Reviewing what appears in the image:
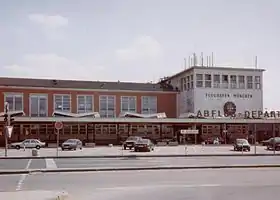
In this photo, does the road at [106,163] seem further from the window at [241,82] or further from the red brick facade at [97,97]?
the window at [241,82]

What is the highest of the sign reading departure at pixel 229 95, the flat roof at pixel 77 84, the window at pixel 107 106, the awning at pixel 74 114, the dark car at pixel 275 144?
the flat roof at pixel 77 84

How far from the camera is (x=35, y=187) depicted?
18031mm

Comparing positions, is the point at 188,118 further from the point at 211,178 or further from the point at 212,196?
the point at 212,196

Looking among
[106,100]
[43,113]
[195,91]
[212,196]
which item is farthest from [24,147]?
[212,196]

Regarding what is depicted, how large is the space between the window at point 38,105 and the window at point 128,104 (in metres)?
12.6

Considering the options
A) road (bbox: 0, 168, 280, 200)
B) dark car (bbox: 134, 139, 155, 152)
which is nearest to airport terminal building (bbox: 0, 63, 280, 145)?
dark car (bbox: 134, 139, 155, 152)

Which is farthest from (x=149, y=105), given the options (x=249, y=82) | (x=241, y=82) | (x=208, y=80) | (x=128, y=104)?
(x=249, y=82)

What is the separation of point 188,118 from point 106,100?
45.2ft

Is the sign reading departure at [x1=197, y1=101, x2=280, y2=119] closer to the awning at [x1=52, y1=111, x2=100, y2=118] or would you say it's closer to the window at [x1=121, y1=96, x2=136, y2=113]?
the window at [x1=121, y1=96, x2=136, y2=113]

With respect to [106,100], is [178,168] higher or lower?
lower

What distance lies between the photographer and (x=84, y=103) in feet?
257

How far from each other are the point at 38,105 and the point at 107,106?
1117cm

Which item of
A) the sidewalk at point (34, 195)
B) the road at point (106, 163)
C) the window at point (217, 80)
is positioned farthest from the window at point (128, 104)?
the sidewalk at point (34, 195)

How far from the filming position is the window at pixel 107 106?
79250 millimetres
